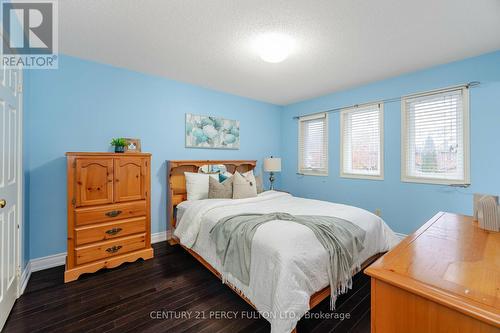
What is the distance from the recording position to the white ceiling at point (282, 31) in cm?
179

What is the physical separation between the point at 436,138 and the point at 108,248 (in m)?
4.34

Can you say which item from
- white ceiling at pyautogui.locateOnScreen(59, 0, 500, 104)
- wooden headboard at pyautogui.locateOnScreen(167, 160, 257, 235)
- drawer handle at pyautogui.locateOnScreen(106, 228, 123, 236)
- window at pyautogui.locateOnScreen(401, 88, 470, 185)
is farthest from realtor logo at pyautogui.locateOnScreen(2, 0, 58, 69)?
window at pyautogui.locateOnScreen(401, 88, 470, 185)

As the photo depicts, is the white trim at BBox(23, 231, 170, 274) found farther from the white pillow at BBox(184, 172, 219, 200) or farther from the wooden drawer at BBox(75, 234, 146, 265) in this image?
the white pillow at BBox(184, 172, 219, 200)

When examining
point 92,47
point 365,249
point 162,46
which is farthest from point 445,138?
point 92,47

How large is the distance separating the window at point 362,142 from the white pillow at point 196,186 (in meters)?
2.38

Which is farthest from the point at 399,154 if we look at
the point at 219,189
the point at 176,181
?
the point at 176,181

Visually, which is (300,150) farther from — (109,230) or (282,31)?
(109,230)

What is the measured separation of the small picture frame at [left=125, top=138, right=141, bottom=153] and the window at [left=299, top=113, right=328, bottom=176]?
305cm

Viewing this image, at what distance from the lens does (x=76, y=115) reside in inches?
104

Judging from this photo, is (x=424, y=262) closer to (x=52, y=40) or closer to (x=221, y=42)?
(x=221, y=42)

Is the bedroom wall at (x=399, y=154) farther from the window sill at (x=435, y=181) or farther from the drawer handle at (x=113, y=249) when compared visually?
the drawer handle at (x=113, y=249)

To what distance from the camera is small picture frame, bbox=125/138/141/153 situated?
114 inches

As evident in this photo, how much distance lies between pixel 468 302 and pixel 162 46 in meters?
2.96

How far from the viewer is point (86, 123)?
2.71 metres
